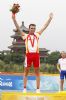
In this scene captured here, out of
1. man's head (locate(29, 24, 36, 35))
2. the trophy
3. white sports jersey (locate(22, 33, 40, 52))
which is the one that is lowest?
white sports jersey (locate(22, 33, 40, 52))

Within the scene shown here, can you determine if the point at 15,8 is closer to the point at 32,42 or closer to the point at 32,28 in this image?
the point at 32,28

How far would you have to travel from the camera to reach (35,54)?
951 centimetres

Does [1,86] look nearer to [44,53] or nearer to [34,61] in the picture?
[34,61]

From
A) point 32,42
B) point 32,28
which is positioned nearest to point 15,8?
point 32,28

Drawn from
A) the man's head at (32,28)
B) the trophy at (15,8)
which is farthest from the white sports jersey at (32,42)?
the trophy at (15,8)

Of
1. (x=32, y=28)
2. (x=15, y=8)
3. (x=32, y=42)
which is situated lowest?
(x=32, y=42)

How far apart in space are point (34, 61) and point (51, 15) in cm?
115

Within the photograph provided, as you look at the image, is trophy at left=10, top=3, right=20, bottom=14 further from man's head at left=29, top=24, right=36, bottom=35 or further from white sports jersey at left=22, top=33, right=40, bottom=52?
white sports jersey at left=22, top=33, right=40, bottom=52

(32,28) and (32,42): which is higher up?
(32,28)

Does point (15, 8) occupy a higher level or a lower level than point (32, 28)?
higher

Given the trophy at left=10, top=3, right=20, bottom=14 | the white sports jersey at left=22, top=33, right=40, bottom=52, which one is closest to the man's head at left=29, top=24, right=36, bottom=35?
the white sports jersey at left=22, top=33, right=40, bottom=52

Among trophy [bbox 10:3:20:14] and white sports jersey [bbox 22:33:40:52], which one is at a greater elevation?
trophy [bbox 10:3:20:14]

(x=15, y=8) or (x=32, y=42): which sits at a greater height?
(x=15, y=8)

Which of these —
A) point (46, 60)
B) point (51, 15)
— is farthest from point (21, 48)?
point (51, 15)
